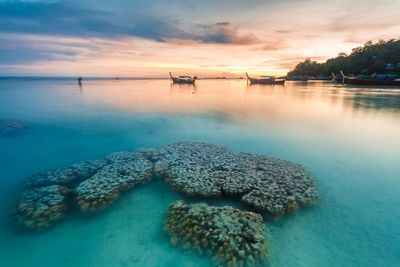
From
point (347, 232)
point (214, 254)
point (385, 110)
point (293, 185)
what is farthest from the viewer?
point (385, 110)

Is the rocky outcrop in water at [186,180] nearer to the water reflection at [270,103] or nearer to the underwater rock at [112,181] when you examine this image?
the underwater rock at [112,181]

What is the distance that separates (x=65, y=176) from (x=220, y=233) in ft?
20.4

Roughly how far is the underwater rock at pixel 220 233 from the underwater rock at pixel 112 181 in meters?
2.19

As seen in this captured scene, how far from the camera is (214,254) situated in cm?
473

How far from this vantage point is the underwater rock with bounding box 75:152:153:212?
6.56 meters

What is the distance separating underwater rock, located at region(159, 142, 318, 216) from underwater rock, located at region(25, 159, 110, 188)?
9.13ft

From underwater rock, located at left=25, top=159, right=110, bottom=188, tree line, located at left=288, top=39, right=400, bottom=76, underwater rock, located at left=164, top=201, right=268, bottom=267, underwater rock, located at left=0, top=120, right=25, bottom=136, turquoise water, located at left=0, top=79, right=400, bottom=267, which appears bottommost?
turquoise water, located at left=0, top=79, right=400, bottom=267

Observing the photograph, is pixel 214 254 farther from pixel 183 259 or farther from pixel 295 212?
pixel 295 212

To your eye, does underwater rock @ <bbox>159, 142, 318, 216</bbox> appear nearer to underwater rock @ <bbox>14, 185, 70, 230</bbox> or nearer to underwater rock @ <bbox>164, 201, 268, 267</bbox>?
underwater rock @ <bbox>164, 201, 268, 267</bbox>

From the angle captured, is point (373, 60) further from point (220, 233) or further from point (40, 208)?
point (40, 208)

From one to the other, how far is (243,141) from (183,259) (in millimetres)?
9245

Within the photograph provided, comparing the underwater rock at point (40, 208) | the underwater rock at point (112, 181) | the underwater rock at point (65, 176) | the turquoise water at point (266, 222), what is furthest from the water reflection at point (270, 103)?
the underwater rock at point (40, 208)

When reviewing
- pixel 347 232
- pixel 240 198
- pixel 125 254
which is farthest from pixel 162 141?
pixel 347 232

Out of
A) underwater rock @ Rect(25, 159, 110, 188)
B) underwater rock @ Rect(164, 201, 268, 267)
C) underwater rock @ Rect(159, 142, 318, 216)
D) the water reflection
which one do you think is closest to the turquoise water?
underwater rock @ Rect(164, 201, 268, 267)
